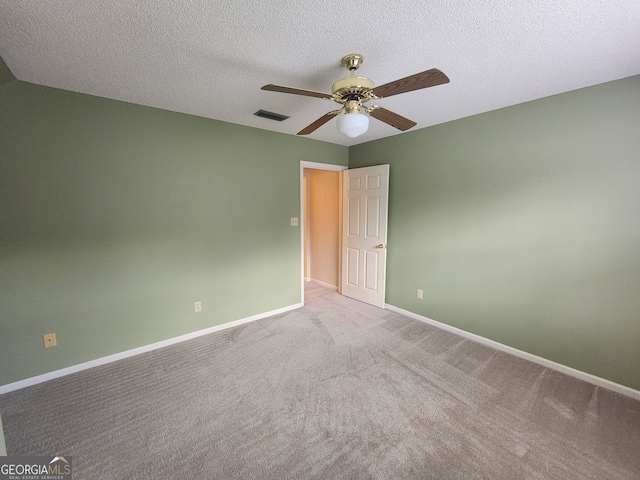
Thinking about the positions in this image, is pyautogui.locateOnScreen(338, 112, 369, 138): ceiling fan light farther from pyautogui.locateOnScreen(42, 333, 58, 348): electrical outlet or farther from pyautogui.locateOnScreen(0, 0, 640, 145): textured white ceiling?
pyautogui.locateOnScreen(42, 333, 58, 348): electrical outlet

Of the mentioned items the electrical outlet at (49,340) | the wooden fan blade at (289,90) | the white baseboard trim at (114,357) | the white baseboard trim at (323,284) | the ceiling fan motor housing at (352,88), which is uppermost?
the ceiling fan motor housing at (352,88)

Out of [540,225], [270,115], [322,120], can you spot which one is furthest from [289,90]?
[540,225]

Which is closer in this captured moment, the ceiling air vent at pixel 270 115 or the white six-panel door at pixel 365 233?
the ceiling air vent at pixel 270 115

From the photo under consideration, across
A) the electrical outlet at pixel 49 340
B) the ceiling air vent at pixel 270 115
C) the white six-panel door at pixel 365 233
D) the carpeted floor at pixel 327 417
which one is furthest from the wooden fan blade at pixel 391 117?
the electrical outlet at pixel 49 340

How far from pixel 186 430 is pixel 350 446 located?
3.56 ft

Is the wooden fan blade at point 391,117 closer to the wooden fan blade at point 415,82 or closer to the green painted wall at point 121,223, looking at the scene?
the wooden fan blade at point 415,82

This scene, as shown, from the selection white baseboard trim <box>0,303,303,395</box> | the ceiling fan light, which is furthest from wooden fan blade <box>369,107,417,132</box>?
white baseboard trim <box>0,303,303,395</box>

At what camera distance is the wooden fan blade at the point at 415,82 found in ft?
4.21

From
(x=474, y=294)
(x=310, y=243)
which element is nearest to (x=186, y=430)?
(x=474, y=294)

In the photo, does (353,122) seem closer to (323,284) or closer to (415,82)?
(415,82)

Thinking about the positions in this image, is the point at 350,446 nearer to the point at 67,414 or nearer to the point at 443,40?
the point at 67,414

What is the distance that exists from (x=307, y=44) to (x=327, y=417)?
96.2 inches

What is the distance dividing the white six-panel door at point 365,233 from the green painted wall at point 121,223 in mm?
1148

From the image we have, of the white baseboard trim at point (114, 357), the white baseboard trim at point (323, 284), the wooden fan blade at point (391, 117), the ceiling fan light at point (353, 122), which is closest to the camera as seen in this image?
the ceiling fan light at point (353, 122)
